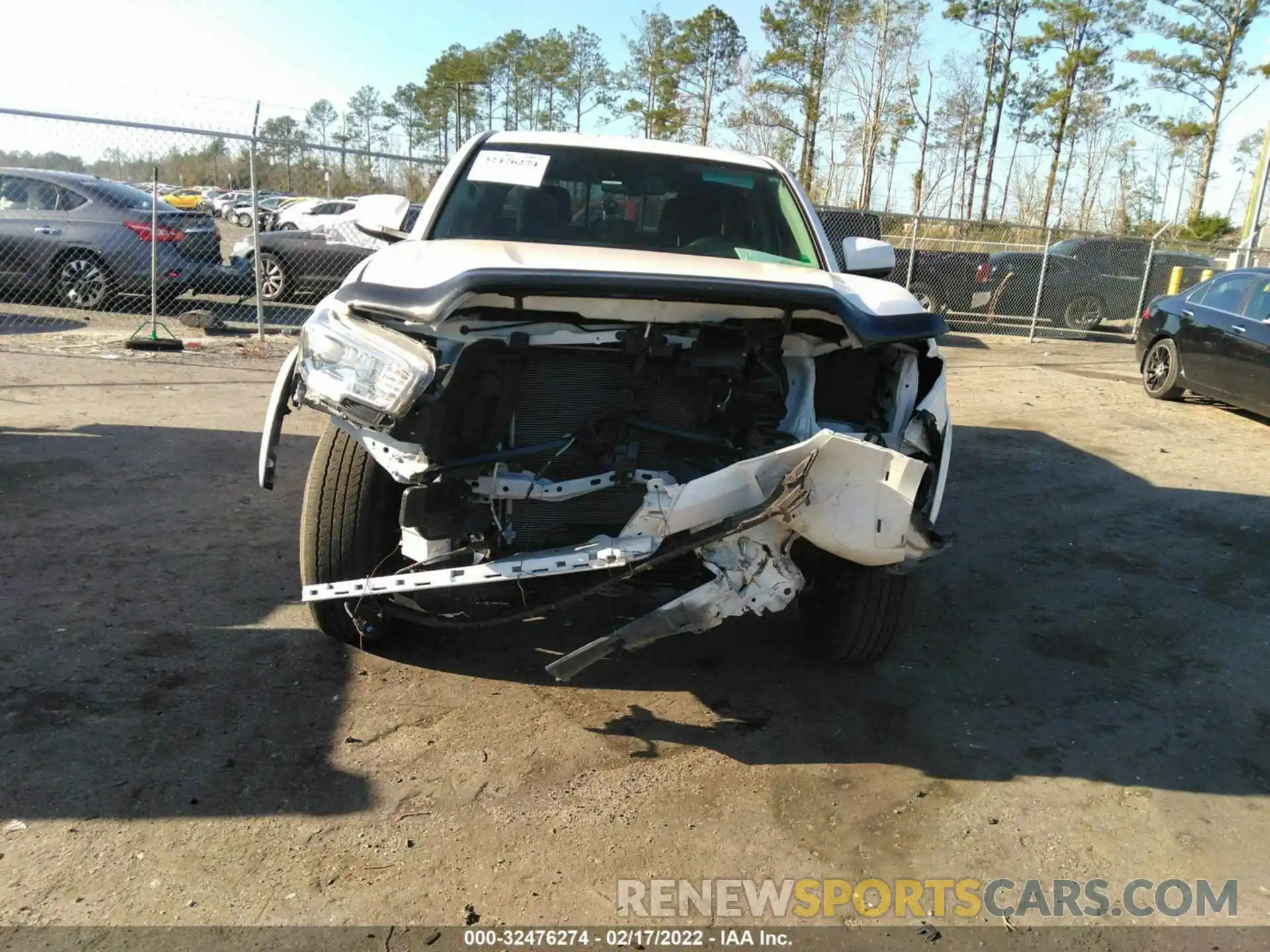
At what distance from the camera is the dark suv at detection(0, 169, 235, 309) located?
10.0 meters

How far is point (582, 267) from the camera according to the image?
9.11ft

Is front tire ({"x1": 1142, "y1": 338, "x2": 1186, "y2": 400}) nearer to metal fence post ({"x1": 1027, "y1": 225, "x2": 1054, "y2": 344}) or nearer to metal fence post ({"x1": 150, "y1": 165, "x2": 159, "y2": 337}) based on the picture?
metal fence post ({"x1": 1027, "y1": 225, "x2": 1054, "y2": 344})

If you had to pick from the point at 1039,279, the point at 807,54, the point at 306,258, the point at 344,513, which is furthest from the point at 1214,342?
the point at 807,54

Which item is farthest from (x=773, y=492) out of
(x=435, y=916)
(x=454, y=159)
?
(x=454, y=159)

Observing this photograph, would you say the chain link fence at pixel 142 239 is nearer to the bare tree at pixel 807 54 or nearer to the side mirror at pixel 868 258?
the side mirror at pixel 868 258

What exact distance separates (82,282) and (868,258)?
989cm

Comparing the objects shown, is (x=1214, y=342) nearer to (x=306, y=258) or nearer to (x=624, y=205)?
(x=624, y=205)

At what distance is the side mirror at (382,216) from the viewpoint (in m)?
4.13

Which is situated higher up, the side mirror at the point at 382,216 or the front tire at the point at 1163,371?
the side mirror at the point at 382,216

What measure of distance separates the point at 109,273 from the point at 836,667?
396 inches

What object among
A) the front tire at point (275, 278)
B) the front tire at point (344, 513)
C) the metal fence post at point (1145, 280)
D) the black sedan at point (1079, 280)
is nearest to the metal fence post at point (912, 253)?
the black sedan at point (1079, 280)

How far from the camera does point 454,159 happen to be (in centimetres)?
423

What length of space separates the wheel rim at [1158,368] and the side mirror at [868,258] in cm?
717

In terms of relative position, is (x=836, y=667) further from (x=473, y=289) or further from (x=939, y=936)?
(x=473, y=289)
